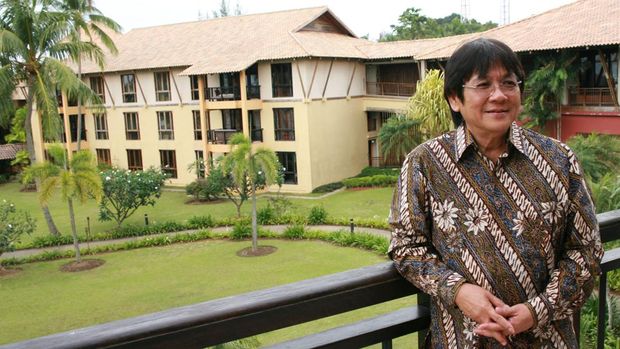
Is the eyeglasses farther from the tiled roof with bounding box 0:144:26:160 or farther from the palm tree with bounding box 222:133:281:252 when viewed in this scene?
the tiled roof with bounding box 0:144:26:160

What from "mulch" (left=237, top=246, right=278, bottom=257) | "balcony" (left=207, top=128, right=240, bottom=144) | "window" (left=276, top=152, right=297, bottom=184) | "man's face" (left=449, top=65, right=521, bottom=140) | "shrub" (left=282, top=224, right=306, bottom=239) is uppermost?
"man's face" (left=449, top=65, right=521, bottom=140)

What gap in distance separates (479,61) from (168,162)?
98.8 feet

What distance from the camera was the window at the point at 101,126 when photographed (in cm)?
3300

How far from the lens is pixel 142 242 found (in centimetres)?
1950

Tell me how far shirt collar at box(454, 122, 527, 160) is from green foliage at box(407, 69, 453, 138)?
2136cm

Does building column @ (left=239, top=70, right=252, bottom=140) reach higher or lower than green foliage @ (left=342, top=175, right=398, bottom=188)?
higher

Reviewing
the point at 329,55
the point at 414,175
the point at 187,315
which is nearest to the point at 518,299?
the point at 414,175

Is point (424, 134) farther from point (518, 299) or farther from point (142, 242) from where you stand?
point (518, 299)

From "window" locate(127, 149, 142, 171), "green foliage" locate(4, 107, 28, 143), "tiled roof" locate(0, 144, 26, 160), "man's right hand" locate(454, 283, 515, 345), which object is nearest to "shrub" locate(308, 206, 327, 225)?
"window" locate(127, 149, 142, 171)

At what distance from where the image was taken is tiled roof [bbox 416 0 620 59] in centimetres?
1795

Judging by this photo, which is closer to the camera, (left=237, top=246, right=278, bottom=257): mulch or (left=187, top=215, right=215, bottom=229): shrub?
(left=237, top=246, right=278, bottom=257): mulch

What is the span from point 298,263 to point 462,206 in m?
14.6

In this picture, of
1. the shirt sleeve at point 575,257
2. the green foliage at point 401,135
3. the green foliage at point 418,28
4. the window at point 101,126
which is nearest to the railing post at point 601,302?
the shirt sleeve at point 575,257

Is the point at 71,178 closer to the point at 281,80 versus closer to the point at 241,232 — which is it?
the point at 241,232
